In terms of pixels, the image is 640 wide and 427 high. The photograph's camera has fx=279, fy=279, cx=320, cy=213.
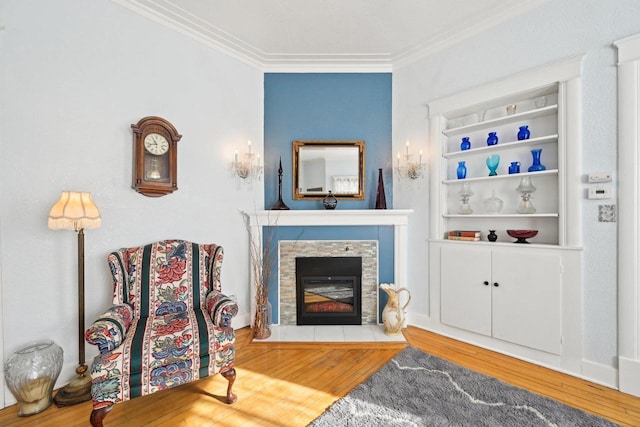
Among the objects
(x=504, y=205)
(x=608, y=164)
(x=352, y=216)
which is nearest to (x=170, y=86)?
(x=352, y=216)

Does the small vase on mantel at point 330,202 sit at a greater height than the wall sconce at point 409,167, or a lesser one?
lesser

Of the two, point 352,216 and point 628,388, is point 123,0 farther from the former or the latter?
point 628,388

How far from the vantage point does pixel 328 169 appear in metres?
3.25

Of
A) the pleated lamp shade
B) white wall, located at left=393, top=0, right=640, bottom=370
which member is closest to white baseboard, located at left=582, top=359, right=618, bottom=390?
white wall, located at left=393, top=0, right=640, bottom=370

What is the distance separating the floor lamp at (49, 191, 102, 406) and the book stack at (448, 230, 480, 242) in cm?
300

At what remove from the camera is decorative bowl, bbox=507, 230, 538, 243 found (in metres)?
2.35

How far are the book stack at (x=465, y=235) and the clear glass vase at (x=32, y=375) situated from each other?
130 inches

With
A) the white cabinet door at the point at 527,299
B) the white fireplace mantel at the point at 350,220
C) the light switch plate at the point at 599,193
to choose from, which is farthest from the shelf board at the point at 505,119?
the white cabinet door at the point at 527,299

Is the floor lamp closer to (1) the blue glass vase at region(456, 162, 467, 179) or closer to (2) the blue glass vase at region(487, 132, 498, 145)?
(1) the blue glass vase at region(456, 162, 467, 179)

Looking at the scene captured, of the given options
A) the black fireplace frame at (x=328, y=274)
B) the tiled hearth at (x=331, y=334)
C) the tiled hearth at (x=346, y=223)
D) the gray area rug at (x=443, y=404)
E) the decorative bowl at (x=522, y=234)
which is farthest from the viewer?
the black fireplace frame at (x=328, y=274)

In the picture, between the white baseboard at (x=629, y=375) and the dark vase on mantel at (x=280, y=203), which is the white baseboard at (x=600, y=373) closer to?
the white baseboard at (x=629, y=375)

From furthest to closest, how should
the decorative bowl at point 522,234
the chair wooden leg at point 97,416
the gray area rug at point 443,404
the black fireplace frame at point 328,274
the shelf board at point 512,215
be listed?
the black fireplace frame at point 328,274
the decorative bowl at point 522,234
the shelf board at point 512,215
the gray area rug at point 443,404
the chair wooden leg at point 97,416

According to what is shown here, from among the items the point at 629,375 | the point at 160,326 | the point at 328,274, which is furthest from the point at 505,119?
the point at 160,326

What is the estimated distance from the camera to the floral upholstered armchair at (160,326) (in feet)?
5.08
